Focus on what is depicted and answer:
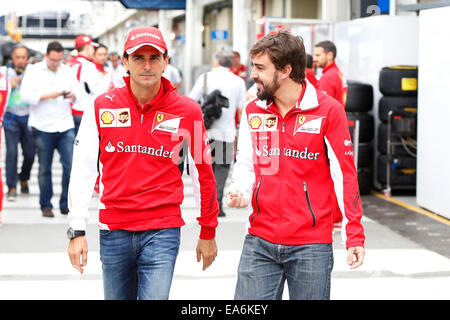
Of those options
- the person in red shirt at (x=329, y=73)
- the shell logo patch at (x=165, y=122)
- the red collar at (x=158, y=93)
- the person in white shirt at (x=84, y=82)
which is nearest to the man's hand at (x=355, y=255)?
the shell logo patch at (x=165, y=122)

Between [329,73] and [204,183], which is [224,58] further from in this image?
[204,183]

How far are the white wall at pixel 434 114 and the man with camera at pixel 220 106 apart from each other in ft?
8.06

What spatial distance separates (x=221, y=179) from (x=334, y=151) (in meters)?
5.87

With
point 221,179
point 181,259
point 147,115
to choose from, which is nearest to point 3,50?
point 221,179

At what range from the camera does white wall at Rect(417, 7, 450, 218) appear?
9.43 metres

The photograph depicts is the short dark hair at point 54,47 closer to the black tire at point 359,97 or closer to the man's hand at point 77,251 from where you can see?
the black tire at point 359,97

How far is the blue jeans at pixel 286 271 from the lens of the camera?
11.4 ft

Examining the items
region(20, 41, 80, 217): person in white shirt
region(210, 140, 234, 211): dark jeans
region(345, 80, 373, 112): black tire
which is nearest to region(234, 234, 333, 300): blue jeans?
region(210, 140, 234, 211): dark jeans

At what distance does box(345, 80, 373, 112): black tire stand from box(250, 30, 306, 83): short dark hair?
831cm

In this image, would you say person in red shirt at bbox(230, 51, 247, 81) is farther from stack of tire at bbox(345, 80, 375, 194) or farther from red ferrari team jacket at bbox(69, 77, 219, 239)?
Answer: red ferrari team jacket at bbox(69, 77, 219, 239)

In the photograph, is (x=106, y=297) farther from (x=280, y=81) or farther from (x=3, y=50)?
(x=3, y=50)

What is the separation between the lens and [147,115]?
3695mm

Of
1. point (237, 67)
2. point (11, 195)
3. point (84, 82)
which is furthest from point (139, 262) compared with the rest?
point (237, 67)
